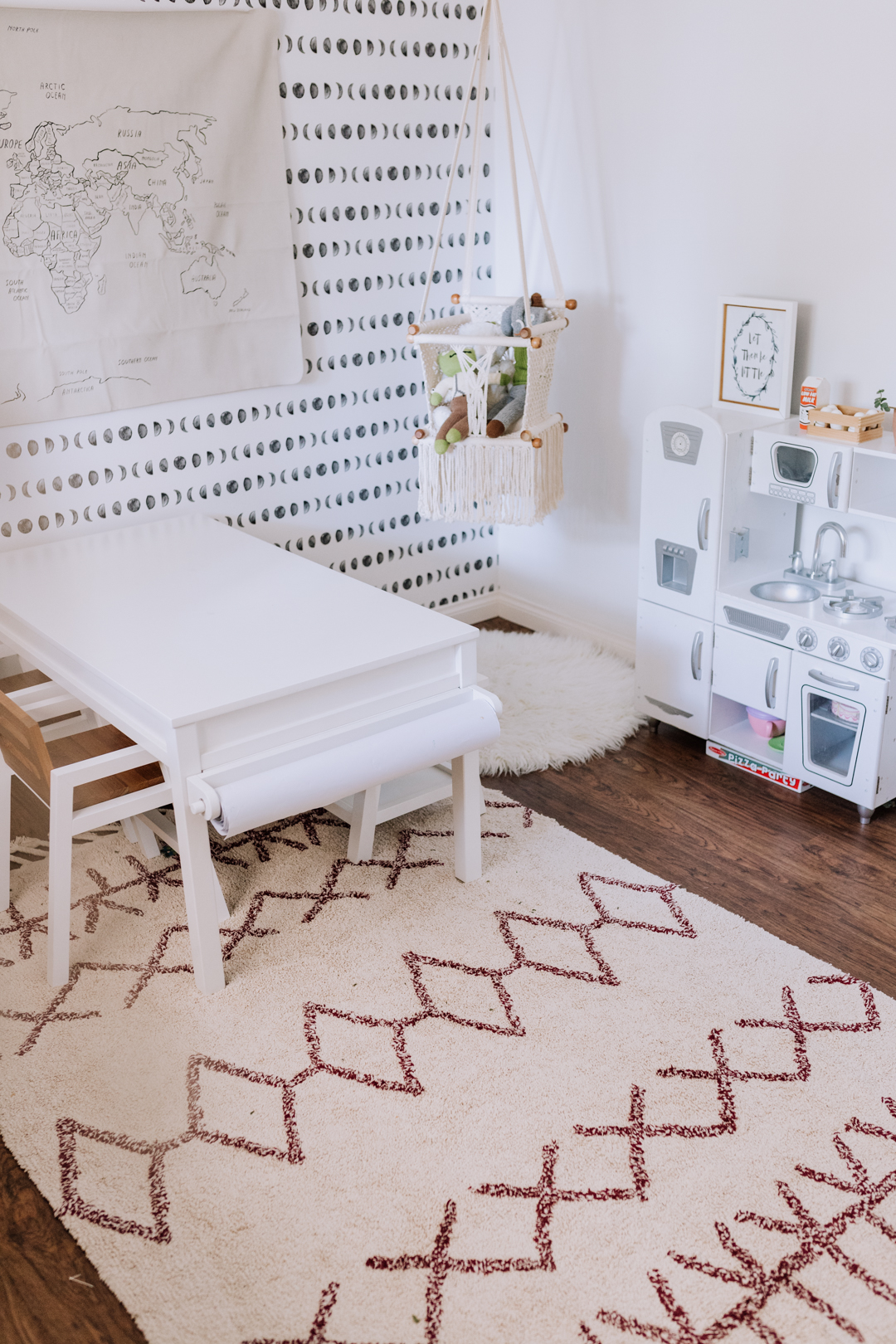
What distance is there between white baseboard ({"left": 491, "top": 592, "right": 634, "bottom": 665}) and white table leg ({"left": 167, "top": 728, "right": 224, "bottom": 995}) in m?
1.84

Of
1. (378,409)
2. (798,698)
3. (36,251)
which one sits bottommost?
(798,698)

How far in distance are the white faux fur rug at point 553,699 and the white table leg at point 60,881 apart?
119 cm

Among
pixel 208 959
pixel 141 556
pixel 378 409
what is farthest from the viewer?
pixel 378 409

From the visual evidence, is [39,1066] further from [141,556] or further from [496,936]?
[141,556]

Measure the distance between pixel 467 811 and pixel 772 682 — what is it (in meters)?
0.89

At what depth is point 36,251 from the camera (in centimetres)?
285

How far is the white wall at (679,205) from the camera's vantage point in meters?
2.70

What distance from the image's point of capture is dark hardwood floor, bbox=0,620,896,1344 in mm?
1766

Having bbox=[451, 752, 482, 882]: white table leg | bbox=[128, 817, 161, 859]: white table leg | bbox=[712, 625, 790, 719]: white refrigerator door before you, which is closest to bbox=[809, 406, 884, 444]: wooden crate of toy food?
bbox=[712, 625, 790, 719]: white refrigerator door

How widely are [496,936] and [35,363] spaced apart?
1832 mm

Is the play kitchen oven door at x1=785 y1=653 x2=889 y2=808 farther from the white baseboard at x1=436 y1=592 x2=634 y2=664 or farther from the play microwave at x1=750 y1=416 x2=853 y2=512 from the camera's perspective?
the white baseboard at x1=436 y1=592 x2=634 y2=664


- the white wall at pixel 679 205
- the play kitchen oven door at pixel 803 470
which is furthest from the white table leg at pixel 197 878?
the white wall at pixel 679 205

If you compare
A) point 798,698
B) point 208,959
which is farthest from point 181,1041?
point 798,698

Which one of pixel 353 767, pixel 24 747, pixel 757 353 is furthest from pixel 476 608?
pixel 24 747
